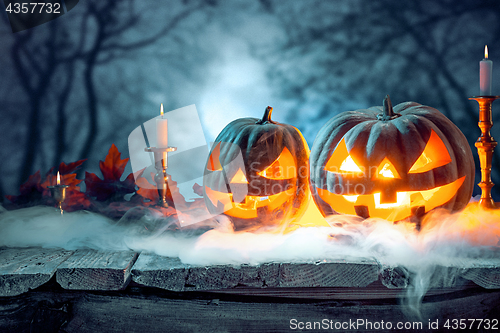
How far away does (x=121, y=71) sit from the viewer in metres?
1.54

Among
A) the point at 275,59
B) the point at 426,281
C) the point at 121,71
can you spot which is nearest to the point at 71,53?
the point at 121,71

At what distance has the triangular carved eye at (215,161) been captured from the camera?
42.4 inches

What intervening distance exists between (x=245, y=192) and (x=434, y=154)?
507mm

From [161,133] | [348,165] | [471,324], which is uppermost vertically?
[161,133]

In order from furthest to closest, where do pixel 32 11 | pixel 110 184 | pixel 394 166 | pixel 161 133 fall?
1. pixel 32 11
2. pixel 110 184
3. pixel 161 133
4. pixel 394 166

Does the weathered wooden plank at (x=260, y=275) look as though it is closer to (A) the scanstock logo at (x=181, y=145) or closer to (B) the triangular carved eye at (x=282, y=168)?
(B) the triangular carved eye at (x=282, y=168)

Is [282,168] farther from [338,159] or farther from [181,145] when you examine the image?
[181,145]

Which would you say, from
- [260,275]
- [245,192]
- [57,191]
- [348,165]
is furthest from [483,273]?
[57,191]

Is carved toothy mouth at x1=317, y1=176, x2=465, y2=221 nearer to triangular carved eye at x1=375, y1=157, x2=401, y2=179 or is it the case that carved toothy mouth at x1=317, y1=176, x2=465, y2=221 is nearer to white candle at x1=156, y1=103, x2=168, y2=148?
triangular carved eye at x1=375, y1=157, x2=401, y2=179

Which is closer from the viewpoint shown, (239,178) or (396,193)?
(396,193)

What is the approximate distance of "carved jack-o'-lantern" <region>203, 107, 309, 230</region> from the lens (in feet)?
3.34

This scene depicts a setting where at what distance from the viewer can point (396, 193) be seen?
3.04 ft

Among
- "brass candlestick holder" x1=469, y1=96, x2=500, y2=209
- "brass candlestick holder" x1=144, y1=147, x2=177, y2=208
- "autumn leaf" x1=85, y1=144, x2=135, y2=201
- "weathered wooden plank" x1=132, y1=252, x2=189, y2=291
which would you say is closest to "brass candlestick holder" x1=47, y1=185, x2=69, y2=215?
"autumn leaf" x1=85, y1=144, x2=135, y2=201

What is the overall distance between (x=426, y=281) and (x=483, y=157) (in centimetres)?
48
